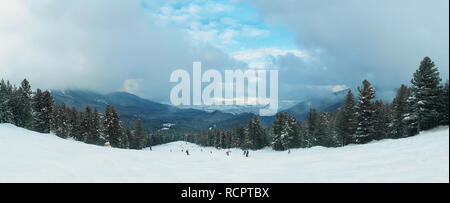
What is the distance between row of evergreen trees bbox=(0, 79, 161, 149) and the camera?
4931 cm

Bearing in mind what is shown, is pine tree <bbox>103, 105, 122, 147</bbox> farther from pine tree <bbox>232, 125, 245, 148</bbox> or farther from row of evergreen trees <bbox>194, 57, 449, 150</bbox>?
pine tree <bbox>232, 125, 245, 148</bbox>

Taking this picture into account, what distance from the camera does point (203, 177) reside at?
1262 cm

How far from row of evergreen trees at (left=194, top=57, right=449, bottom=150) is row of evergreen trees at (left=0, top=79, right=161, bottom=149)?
41097 millimetres

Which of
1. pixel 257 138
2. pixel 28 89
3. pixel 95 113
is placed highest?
pixel 28 89

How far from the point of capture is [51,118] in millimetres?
55750

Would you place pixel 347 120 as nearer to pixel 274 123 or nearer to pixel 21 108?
pixel 274 123

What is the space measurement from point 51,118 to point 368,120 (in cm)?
6726

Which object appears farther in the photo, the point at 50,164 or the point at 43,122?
the point at 43,122

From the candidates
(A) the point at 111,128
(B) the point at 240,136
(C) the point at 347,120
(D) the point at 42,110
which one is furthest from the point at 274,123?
(D) the point at 42,110

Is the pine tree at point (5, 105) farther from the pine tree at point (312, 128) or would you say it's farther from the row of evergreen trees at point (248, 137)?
the pine tree at point (312, 128)

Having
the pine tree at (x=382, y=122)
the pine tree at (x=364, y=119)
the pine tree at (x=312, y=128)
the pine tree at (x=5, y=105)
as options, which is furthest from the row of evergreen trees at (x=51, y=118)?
the pine tree at (x=382, y=122)

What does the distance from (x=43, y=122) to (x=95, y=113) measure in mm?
11052
